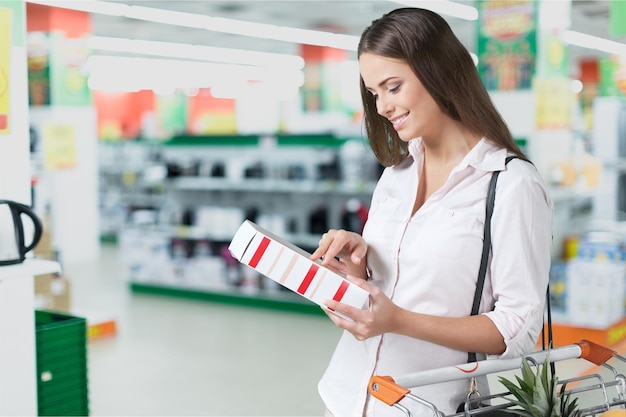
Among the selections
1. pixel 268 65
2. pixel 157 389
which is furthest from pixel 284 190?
pixel 268 65

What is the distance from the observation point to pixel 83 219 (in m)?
11.2

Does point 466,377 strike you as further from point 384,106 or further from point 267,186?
point 267,186

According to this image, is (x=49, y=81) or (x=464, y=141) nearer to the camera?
(x=464, y=141)

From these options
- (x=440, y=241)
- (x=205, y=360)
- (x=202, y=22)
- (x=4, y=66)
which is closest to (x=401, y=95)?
(x=440, y=241)

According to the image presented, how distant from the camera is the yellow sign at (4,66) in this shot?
345cm

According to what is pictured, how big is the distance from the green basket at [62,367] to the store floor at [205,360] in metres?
0.87

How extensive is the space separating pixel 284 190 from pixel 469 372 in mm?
6654


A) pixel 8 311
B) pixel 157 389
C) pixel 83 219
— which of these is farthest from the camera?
pixel 83 219

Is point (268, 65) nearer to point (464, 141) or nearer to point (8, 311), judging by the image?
point (8, 311)

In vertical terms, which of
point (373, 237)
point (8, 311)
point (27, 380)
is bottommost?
point (27, 380)

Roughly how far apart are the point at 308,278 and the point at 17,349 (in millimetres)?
2473

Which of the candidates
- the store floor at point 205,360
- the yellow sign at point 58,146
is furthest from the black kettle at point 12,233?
the yellow sign at point 58,146

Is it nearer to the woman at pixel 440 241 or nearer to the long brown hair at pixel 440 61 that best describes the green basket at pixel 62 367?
the woman at pixel 440 241

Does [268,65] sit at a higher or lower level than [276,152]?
higher
